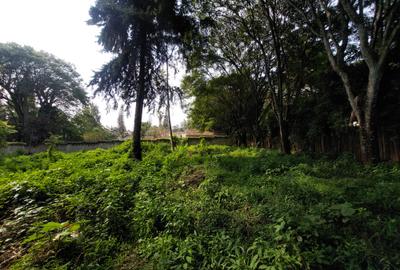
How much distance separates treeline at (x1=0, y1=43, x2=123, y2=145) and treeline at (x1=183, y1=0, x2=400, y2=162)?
1725 cm

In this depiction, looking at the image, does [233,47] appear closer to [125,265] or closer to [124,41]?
[124,41]

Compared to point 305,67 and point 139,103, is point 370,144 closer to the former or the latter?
point 305,67

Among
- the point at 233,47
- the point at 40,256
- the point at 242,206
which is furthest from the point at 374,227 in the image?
the point at 233,47

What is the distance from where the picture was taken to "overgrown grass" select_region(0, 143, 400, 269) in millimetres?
2162

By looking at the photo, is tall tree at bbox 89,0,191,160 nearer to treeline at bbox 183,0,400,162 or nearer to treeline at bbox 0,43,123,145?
treeline at bbox 183,0,400,162

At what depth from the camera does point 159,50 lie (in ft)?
29.1

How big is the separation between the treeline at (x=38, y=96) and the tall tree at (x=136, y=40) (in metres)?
17.9

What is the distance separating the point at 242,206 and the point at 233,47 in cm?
1220

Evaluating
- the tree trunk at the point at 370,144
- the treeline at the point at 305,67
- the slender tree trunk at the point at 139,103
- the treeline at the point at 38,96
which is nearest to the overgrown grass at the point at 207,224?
the tree trunk at the point at 370,144

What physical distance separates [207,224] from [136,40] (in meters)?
7.67

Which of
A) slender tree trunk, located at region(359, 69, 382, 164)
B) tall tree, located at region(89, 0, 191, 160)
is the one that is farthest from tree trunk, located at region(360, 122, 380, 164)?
tall tree, located at region(89, 0, 191, 160)

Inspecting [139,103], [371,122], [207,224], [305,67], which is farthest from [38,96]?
[371,122]

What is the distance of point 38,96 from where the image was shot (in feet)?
82.9

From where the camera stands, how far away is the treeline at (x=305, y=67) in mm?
5707
